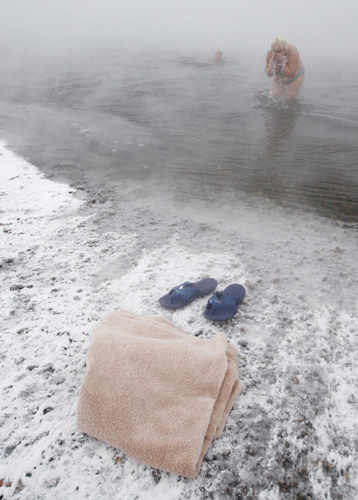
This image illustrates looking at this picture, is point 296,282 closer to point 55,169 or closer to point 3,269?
point 3,269

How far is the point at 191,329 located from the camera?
222 centimetres

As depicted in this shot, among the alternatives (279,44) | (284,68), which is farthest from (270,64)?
(279,44)

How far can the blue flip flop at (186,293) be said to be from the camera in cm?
237

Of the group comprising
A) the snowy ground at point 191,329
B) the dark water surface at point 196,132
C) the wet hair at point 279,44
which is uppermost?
the wet hair at point 279,44

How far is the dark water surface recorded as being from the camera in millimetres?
4469

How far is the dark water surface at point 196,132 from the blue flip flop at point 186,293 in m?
1.81

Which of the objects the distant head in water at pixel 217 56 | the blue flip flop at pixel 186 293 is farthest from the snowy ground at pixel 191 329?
the distant head in water at pixel 217 56

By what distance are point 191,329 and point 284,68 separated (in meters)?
7.93

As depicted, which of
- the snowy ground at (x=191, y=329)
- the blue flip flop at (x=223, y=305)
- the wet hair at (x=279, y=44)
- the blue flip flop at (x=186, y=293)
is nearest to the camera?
the snowy ground at (x=191, y=329)

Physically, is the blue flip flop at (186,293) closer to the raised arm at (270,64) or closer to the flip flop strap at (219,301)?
the flip flop strap at (219,301)

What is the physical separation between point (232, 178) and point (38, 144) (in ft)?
12.7

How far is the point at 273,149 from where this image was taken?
5.56 metres

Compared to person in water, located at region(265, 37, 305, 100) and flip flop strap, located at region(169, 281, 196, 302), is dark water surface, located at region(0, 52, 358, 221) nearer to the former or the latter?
person in water, located at region(265, 37, 305, 100)

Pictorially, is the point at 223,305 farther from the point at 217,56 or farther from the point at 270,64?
the point at 217,56
